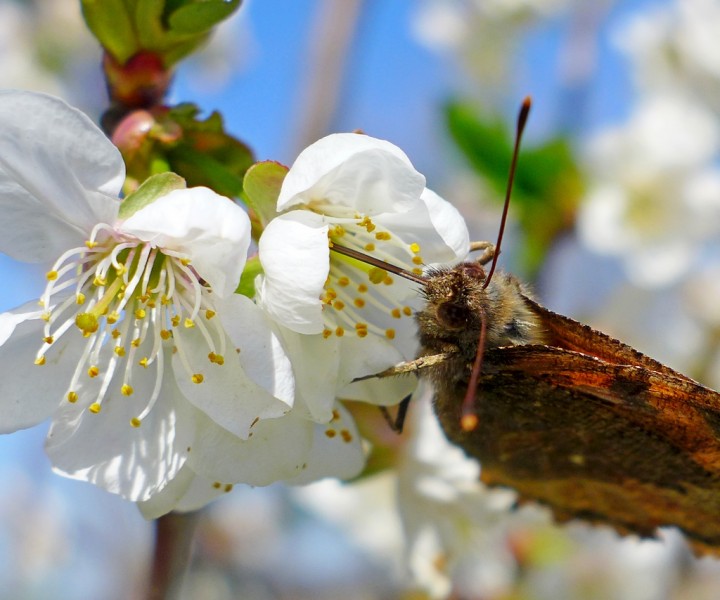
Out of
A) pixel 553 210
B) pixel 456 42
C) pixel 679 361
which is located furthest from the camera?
pixel 456 42

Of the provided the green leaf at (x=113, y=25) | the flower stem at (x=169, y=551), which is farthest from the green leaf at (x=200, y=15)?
the flower stem at (x=169, y=551)

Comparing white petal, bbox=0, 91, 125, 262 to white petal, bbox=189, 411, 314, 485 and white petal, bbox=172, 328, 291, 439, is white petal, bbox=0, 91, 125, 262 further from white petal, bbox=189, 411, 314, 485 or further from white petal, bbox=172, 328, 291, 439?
white petal, bbox=189, 411, 314, 485

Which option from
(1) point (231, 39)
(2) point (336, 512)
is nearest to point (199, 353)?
(2) point (336, 512)

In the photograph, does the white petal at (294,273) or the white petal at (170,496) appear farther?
the white petal at (170,496)

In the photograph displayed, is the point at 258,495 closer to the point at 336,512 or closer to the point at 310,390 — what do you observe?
the point at 336,512

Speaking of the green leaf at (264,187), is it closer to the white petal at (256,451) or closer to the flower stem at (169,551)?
the white petal at (256,451)

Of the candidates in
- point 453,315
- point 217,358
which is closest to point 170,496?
point 217,358

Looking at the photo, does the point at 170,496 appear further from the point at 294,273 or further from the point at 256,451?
the point at 294,273
